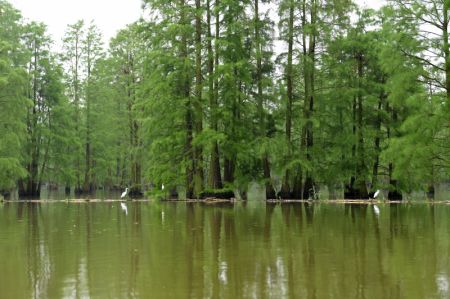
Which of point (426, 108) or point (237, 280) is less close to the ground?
point (426, 108)

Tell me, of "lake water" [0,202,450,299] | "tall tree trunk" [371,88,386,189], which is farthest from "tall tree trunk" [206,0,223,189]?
"lake water" [0,202,450,299]

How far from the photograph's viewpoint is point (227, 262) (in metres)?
7.93

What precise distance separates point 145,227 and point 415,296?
911 centimetres

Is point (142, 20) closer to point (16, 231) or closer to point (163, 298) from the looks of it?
point (16, 231)

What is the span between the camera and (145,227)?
13844 millimetres

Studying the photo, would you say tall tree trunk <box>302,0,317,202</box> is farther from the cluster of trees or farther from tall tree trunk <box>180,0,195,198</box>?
tall tree trunk <box>180,0,195,198</box>

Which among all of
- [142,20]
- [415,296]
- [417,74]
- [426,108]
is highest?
[142,20]

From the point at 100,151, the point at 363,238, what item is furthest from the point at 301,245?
the point at 100,151

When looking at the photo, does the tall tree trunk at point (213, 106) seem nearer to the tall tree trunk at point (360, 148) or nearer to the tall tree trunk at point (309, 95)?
the tall tree trunk at point (309, 95)

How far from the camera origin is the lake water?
6027 millimetres

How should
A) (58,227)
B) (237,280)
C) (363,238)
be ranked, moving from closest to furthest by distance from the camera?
(237,280) → (363,238) → (58,227)

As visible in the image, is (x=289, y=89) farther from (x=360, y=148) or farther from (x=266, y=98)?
(x=360, y=148)

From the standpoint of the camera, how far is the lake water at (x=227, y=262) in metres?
6.03

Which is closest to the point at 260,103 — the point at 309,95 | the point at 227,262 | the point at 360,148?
the point at 309,95
